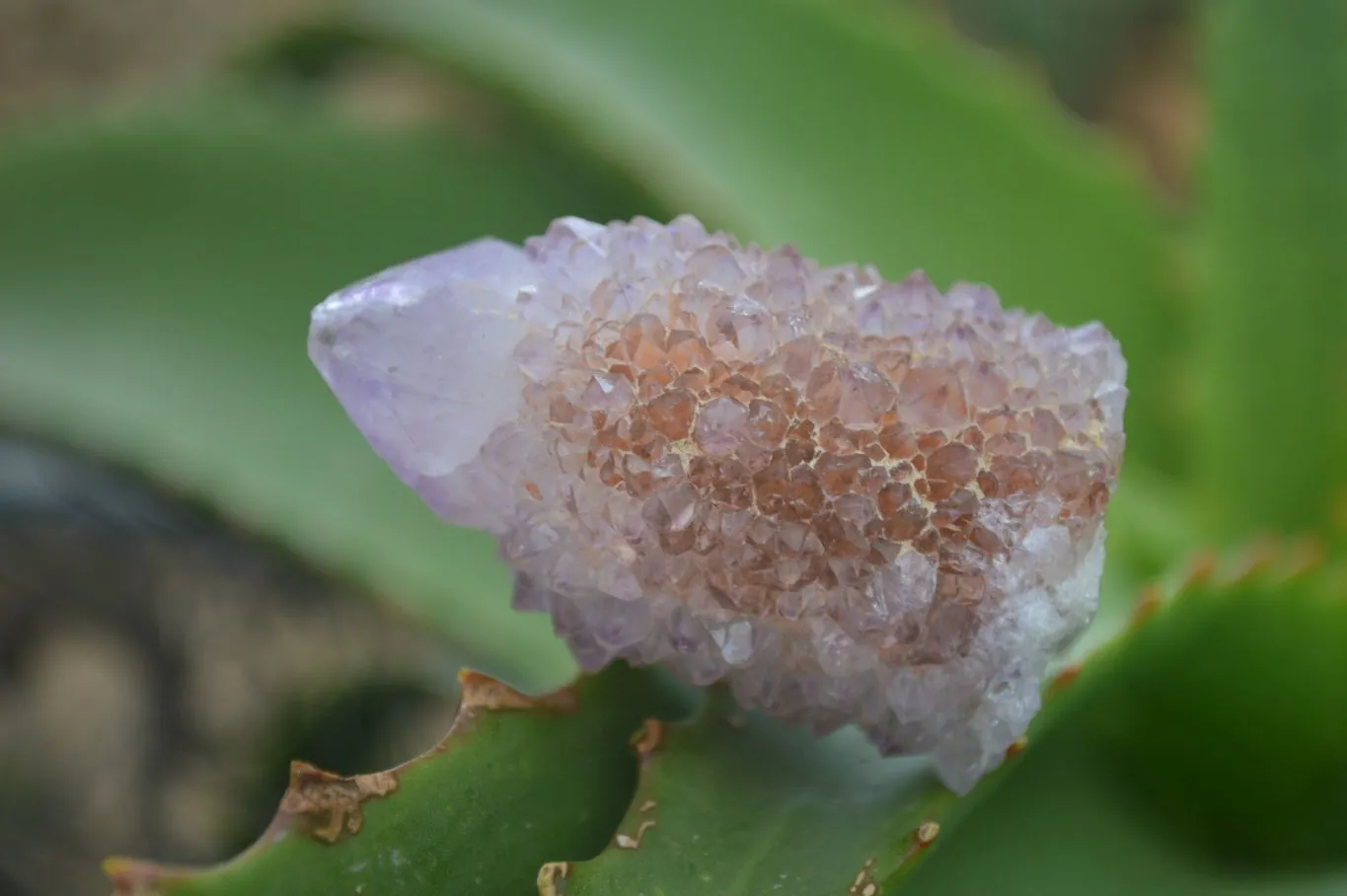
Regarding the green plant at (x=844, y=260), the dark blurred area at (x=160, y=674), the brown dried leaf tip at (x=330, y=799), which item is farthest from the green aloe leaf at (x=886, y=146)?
the brown dried leaf tip at (x=330, y=799)

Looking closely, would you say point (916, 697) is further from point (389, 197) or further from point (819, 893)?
point (389, 197)

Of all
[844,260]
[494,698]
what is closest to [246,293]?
[844,260]

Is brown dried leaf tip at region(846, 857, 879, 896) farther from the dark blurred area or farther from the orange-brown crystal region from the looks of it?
the dark blurred area

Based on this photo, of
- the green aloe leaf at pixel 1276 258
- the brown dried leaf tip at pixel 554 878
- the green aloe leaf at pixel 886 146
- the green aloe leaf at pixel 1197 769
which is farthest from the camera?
the green aloe leaf at pixel 886 146

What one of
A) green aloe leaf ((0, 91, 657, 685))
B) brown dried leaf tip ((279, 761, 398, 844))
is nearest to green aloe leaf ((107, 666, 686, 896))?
brown dried leaf tip ((279, 761, 398, 844))

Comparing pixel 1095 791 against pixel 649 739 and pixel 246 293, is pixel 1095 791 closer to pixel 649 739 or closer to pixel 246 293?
pixel 649 739

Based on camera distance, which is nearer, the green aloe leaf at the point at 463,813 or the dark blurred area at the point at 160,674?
the green aloe leaf at the point at 463,813

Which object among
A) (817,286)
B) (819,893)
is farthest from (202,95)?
(819,893)

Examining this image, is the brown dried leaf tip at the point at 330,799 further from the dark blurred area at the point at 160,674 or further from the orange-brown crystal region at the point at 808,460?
the dark blurred area at the point at 160,674
